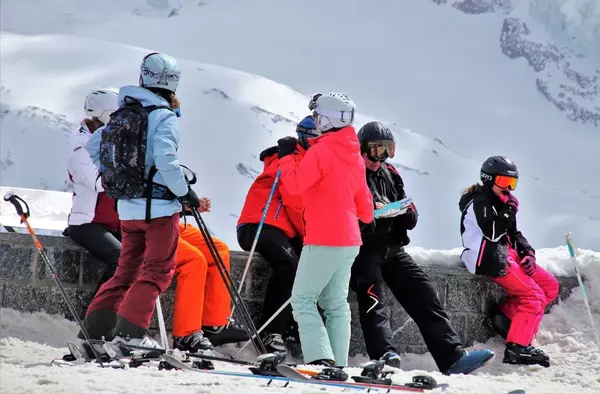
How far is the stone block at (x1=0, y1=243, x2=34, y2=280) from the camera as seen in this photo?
247 inches

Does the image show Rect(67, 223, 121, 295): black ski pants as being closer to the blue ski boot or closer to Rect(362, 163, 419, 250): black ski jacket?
Rect(362, 163, 419, 250): black ski jacket

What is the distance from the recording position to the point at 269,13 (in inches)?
2489

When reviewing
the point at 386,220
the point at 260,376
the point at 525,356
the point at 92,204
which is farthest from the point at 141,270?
the point at 525,356

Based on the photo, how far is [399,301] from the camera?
6.37 meters

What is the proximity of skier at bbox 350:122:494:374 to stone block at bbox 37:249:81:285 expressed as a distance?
170 cm

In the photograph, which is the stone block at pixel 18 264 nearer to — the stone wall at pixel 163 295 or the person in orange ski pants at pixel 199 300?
the stone wall at pixel 163 295

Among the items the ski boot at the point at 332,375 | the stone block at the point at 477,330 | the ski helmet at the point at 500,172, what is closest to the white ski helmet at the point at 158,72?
the ski boot at the point at 332,375

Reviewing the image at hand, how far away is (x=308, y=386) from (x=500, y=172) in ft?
8.42

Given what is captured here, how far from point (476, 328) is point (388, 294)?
25.9 inches

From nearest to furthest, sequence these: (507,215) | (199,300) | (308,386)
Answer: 1. (308,386)
2. (199,300)
3. (507,215)

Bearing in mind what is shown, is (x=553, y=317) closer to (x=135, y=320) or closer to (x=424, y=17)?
(x=135, y=320)

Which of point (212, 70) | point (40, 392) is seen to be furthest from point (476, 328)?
point (212, 70)

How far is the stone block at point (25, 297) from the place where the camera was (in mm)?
6250

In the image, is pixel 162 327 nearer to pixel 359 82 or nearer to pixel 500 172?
pixel 500 172
